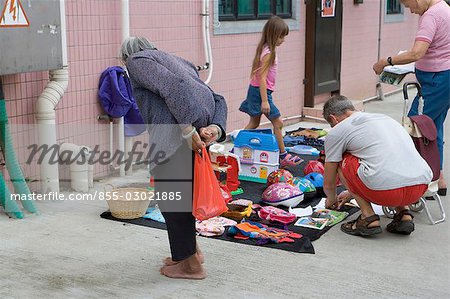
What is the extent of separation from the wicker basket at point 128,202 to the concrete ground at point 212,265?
12 centimetres

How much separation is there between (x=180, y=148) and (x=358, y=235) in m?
1.84

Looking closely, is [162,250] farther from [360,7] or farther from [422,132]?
[360,7]

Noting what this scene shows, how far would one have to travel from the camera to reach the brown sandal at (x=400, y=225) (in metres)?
5.29

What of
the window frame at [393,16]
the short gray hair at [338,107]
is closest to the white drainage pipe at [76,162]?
the short gray hair at [338,107]

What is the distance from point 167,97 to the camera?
4074 millimetres

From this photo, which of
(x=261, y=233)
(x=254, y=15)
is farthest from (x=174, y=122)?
(x=254, y=15)

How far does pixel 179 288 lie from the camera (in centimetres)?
428

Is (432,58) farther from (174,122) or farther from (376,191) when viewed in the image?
(174,122)

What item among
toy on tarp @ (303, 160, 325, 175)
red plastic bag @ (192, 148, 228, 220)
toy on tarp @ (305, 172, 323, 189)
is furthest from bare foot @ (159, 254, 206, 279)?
toy on tarp @ (303, 160, 325, 175)

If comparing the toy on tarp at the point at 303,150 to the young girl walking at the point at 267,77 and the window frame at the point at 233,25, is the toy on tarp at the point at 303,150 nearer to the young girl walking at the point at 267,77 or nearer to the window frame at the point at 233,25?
the young girl walking at the point at 267,77

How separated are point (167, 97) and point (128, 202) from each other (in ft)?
5.58

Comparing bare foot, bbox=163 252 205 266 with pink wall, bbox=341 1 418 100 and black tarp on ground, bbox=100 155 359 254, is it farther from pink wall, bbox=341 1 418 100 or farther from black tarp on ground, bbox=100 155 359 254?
pink wall, bbox=341 1 418 100

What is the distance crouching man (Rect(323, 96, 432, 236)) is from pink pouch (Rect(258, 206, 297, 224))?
49 centimetres

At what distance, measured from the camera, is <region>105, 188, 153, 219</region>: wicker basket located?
5.55 metres
